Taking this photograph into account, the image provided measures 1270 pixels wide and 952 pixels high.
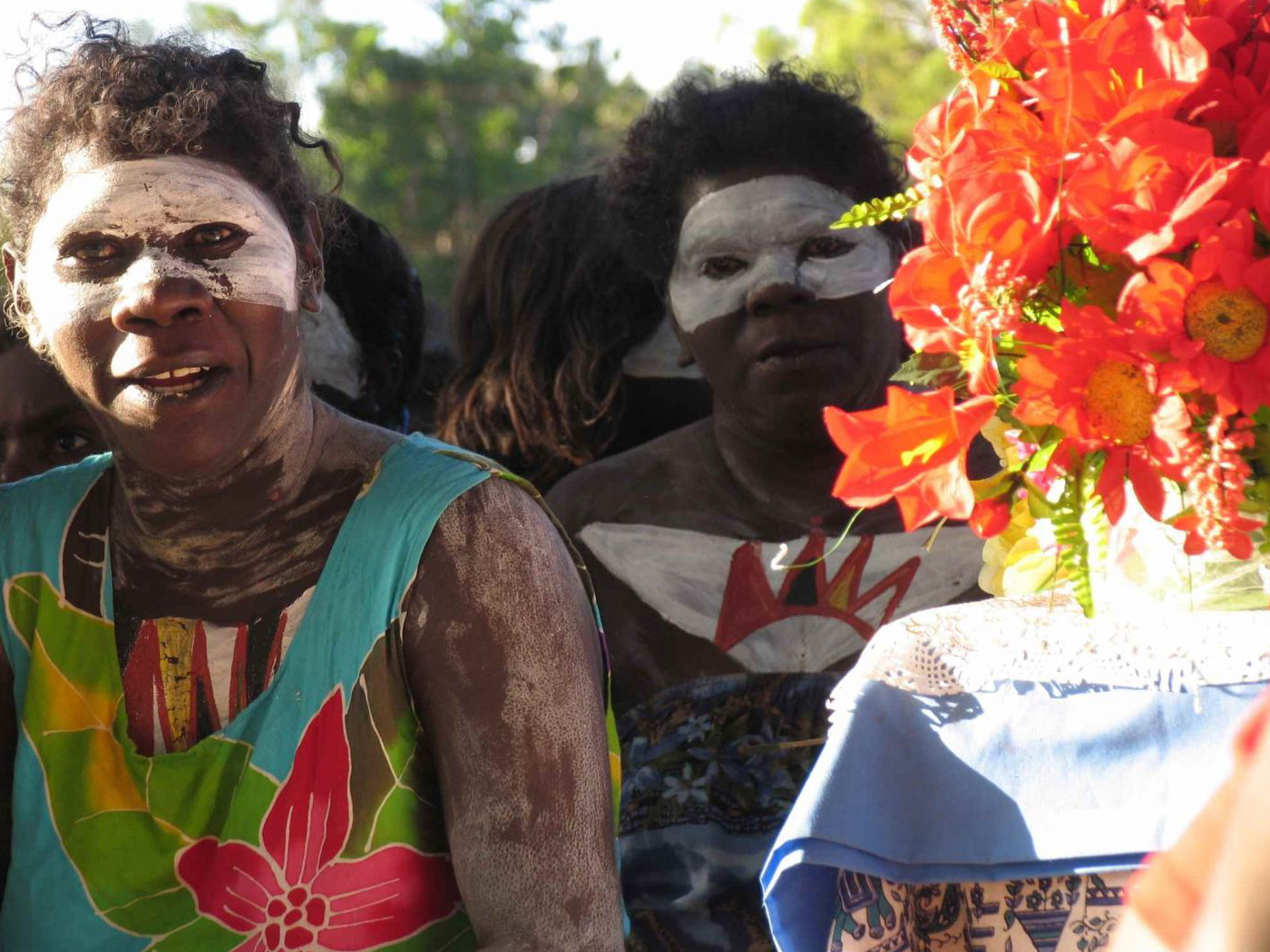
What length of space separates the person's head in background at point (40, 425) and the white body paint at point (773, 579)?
97cm

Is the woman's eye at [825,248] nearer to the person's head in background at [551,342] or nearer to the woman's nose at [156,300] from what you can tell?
the person's head in background at [551,342]

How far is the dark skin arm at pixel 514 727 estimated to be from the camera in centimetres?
207

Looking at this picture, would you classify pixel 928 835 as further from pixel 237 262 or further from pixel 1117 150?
pixel 237 262

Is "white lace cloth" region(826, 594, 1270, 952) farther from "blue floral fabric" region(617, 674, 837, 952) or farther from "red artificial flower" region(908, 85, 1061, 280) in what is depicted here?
"blue floral fabric" region(617, 674, 837, 952)

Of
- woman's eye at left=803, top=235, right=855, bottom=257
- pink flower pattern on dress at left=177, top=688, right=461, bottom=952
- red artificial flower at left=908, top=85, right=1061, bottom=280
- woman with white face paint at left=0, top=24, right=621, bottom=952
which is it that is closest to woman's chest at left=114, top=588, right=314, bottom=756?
woman with white face paint at left=0, top=24, right=621, bottom=952

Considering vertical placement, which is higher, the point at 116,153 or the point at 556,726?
the point at 116,153

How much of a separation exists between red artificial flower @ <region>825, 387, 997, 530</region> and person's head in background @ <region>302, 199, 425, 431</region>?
6.63 ft

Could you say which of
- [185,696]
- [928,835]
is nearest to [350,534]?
[185,696]

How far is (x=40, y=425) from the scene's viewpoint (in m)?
3.16

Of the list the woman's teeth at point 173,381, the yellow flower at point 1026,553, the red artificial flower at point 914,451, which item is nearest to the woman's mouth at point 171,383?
the woman's teeth at point 173,381

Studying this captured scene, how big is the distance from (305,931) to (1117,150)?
130 cm

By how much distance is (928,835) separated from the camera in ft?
5.81

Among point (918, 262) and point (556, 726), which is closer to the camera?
point (918, 262)

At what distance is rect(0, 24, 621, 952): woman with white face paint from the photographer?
213 cm
